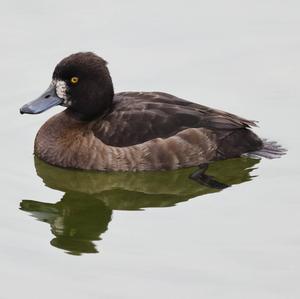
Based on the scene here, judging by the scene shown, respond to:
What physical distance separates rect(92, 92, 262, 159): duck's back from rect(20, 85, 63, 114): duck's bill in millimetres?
536

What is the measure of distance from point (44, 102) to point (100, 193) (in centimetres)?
132

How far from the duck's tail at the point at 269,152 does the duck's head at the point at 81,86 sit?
1.73 metres

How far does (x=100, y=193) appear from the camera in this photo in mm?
11914

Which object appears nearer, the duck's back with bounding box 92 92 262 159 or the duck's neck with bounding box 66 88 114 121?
the duck's back with bounding box 92 92 262 159

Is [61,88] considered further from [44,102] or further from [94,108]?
[94,108]

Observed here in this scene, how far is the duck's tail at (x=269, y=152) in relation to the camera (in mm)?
12587

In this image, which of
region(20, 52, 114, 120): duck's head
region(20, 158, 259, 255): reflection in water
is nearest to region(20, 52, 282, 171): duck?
region(20, 52, 114, 120): duck's head

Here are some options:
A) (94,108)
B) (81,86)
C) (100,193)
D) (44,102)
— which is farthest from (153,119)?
(44,102)

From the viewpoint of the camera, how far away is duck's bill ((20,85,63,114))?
40.8ft

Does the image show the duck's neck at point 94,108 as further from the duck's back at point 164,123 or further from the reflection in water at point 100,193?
the reflection in water at point 100,193

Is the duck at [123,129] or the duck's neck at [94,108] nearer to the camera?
the duck at [123,129]

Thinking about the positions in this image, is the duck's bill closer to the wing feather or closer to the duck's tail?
the wing feather

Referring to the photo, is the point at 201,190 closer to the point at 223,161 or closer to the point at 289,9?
the point at 223,161

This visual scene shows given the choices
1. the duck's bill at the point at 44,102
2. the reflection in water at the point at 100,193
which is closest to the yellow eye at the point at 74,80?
the duck's bill at the point at 44,102
